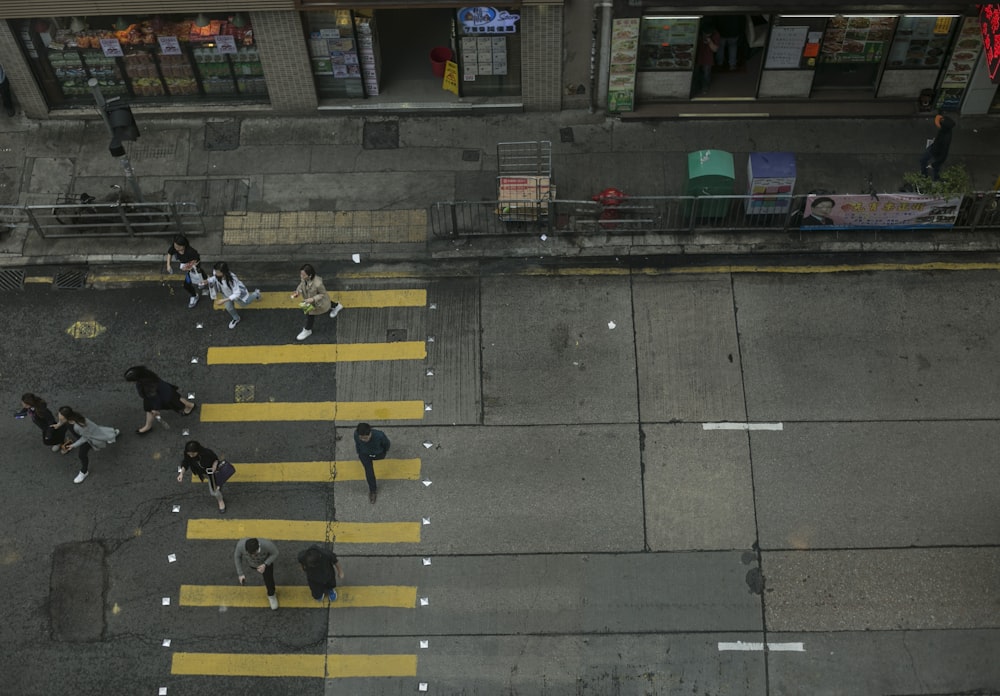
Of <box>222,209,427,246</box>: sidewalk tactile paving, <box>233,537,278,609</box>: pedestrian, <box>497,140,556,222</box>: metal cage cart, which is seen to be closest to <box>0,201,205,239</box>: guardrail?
<box>222,209,427,246</box>: sidewalk tactile paving

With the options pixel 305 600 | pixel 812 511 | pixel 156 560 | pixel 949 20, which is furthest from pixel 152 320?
pixel 949 20

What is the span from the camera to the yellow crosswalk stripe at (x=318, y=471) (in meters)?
15.7

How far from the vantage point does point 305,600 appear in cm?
1469

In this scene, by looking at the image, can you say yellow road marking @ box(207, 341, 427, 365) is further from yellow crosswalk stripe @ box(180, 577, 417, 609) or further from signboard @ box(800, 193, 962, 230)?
signboard @ box(800, 193, 962, 230)

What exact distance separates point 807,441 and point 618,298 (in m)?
3.88

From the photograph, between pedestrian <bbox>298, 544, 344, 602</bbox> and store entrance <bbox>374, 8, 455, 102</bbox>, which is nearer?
pedestrian <bbox>298, 544, 344, 602</bbox>

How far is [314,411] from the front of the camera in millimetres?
16312

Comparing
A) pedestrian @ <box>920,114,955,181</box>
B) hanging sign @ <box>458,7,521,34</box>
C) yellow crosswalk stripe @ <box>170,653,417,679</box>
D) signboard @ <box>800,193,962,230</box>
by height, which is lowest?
yellow crosswalk stripe @ <box>170,653,417,679</box>

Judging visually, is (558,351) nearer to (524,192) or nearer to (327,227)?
(524,192)

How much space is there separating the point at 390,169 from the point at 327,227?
1.73m

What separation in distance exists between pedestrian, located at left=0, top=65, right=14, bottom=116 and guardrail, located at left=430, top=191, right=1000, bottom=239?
8.70 meters

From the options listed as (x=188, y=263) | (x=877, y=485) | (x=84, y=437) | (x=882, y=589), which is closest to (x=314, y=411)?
(x=188, y=263)

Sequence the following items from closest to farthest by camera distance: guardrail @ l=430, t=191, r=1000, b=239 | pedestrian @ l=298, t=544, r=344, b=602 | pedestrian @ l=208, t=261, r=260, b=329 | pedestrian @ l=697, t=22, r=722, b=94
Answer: pedestrian @ l=298, t=544, r=344, b=602
pedestrian @ l=208, t=261, r=260, b=329
guardrail @ l=430, t=191, r=1000, b=239
pedestrian @ l=697, t=22, r=722, b=94

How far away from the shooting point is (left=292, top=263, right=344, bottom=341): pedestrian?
16125mm
